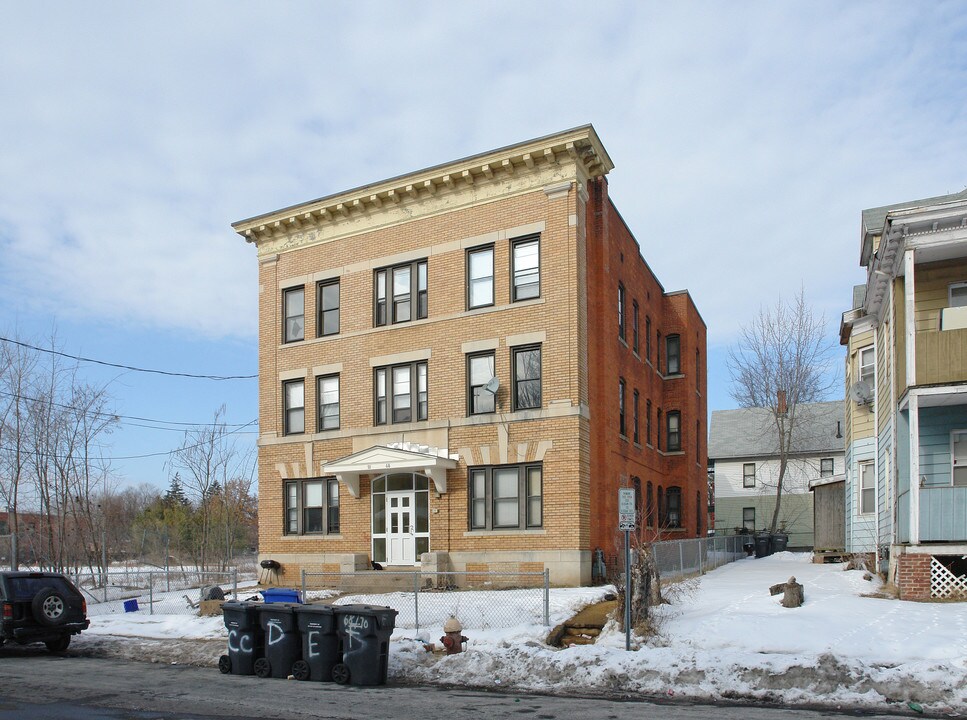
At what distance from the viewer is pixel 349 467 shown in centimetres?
2452

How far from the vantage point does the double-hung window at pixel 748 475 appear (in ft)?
172

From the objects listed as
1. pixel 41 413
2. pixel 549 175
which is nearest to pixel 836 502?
pixel 549 175

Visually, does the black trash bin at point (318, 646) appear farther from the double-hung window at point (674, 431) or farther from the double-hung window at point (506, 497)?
the double-hung window at point (674, 431)

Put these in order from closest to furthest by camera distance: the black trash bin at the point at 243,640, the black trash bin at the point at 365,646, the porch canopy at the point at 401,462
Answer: the black trash bin at the point at 365,646
the black trash bin at the point at 243,640
the porch canopy at the point at 401,462

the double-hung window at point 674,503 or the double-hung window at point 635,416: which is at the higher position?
the double-hung window at point 635,416

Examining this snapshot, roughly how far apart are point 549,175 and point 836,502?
17.9m

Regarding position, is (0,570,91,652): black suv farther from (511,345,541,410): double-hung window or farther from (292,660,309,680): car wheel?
(511,345,541,410): double-hung window

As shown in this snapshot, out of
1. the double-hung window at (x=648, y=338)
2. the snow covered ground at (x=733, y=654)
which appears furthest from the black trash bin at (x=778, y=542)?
the snow covered ground at (x=733, y=654)

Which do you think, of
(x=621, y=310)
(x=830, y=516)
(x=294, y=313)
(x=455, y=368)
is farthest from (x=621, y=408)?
(x=830, y=516)

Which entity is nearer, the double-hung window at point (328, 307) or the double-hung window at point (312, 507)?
the double-hung window at point (312, 507)

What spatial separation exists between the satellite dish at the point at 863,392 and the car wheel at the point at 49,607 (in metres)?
21.8

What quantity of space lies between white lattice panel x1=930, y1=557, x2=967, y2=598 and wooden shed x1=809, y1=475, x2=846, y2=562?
14515mm

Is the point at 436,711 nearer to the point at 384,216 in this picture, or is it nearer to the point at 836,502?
the point at 384,216

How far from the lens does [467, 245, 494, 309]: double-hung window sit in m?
24.1
